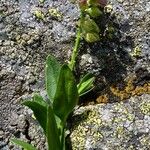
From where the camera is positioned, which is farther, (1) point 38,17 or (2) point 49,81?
(1) point 38,17

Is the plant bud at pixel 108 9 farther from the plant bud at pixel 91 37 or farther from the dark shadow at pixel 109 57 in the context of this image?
the plant bud at pixel 91 37

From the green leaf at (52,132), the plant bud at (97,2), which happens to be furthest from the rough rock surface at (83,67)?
the plant bud at (97,2)

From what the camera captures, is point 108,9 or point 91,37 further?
point 108,9

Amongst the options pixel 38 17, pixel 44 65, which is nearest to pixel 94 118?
pixel 44 65

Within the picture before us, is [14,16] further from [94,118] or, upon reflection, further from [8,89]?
[94,118]

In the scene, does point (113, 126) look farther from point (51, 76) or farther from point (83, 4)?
point (83, 4)

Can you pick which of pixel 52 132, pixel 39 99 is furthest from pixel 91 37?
pixel 52 132
